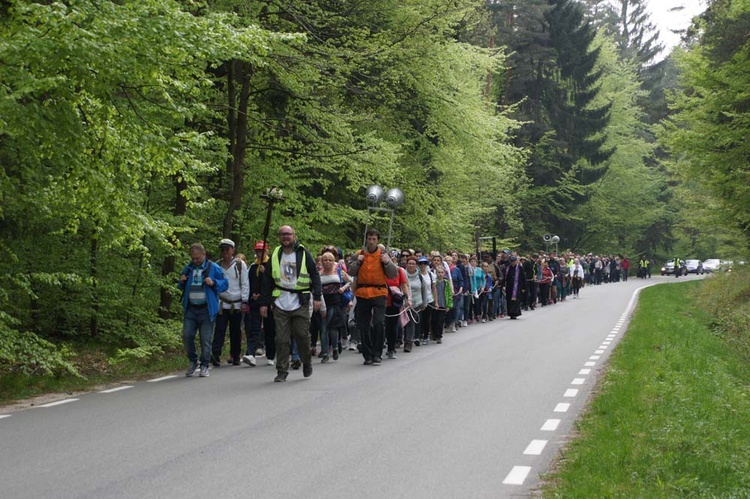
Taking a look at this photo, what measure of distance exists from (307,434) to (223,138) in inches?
499

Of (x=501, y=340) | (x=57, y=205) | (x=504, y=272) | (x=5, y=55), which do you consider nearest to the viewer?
(x=5, y=55)

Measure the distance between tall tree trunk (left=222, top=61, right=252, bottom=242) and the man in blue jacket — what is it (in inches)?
212

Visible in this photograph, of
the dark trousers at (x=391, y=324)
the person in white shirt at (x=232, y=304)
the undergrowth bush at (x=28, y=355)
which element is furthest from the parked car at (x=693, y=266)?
the undergrowth bush at (x=28, y=355)

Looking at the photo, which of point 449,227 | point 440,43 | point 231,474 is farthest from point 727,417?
point 449,227

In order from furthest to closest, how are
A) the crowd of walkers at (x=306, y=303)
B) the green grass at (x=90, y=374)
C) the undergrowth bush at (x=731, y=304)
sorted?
the undergrowth bush at (x=731, y=304) < the crowd of walkers at (x=306, y=303) < the green grass at (x=90, y=374)

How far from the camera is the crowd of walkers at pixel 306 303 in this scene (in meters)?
13.7

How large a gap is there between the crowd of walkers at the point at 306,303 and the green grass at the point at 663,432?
3.92 m

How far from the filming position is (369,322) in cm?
1620

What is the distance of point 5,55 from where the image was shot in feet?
33.7

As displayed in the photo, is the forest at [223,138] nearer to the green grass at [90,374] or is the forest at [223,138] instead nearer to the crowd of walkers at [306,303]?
the green grass at [90,374]

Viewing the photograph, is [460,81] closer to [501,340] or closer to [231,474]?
[501,340]

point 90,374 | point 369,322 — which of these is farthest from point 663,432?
point 90,374

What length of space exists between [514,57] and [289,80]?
154 feet

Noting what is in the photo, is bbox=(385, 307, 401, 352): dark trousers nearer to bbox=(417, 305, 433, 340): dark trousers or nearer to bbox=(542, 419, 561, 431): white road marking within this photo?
→ bbox=(417, 305, 433, 340): dark trousers
